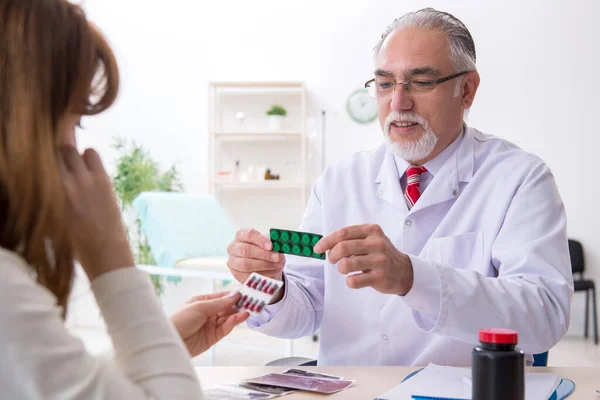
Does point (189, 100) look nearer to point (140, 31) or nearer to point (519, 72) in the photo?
point (140, 31)

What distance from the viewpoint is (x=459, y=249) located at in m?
1.64

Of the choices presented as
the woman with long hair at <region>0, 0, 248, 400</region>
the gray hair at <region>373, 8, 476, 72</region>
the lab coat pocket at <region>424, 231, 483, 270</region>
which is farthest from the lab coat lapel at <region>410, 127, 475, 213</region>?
the woman with long hair at <region>0, 0, 248, 400</region>

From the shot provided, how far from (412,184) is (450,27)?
43 cm

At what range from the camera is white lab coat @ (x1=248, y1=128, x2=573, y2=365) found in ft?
4.51

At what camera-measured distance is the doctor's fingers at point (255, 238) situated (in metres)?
1.40

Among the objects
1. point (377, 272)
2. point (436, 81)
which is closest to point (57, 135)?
point (377, 272)

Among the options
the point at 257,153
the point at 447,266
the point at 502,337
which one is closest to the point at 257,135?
the point at 257,153

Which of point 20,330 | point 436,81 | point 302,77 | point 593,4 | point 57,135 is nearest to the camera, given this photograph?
point 20,330

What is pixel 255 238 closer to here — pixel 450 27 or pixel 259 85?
pixel 450 27

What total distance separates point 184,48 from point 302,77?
1202 mm

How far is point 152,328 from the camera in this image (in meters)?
0.73

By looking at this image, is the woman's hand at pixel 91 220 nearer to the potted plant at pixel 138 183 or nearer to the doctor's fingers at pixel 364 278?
the doctor's fingers at pixel 364 278

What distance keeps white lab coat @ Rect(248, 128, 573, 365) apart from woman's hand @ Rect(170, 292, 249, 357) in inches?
15.5

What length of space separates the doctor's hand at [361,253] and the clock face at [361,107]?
4.87 m
